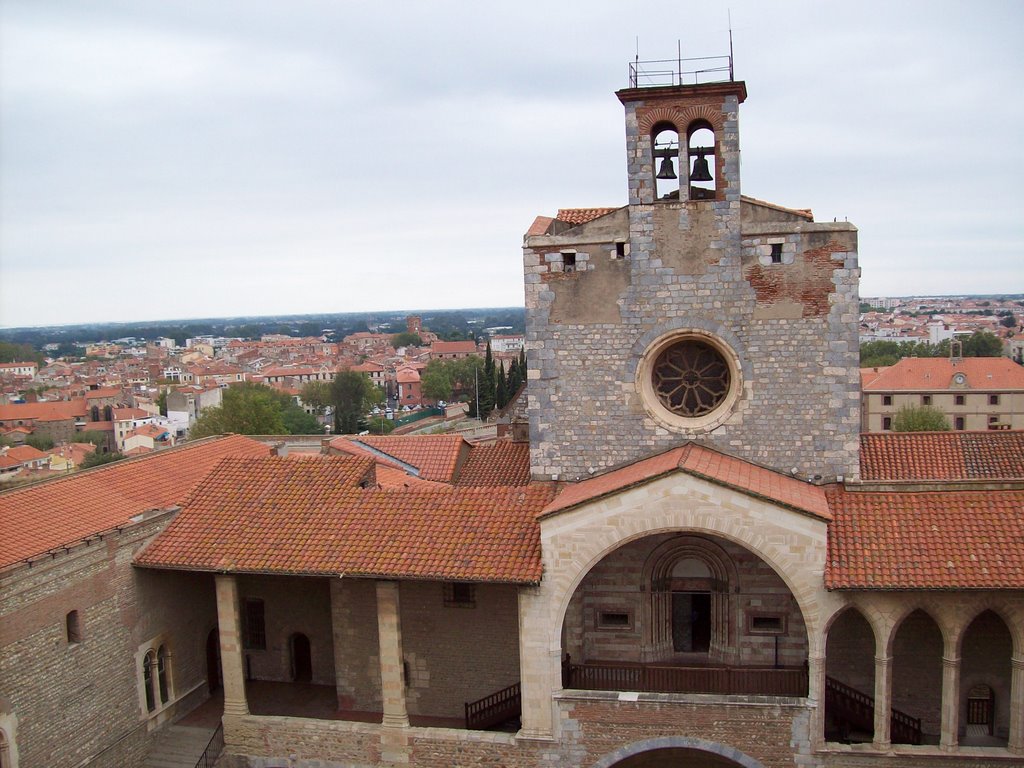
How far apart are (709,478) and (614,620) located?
4764 millimetres

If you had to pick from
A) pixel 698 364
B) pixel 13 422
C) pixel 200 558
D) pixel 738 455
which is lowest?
pixel 13 422

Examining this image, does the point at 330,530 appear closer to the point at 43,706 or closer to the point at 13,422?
the point at 43,706

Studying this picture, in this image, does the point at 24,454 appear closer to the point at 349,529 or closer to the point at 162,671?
the point at 162,671

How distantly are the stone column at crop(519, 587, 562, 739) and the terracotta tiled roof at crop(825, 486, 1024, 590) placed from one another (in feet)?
17.0

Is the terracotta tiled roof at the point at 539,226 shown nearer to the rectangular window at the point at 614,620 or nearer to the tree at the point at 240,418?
the rectangular window at the point at 614,620

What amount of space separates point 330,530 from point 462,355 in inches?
6189

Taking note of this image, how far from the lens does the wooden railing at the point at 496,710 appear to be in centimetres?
1860

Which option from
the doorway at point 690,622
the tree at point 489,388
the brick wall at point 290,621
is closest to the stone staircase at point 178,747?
the brick wall at point 290,621

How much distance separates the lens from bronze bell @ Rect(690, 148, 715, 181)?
19203 millimetres

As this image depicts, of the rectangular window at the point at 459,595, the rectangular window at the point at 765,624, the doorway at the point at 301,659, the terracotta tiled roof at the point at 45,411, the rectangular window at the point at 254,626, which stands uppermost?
the rectangular window at the point at 459,595

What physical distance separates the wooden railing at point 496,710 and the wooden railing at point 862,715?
20.5 ft

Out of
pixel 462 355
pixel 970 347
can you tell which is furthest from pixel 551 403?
pixel 462 355

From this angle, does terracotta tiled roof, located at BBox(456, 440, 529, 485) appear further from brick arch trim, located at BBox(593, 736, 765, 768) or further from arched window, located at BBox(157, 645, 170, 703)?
arched window, located at BBox(157, 645, 170, 703)

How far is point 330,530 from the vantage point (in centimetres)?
1852
